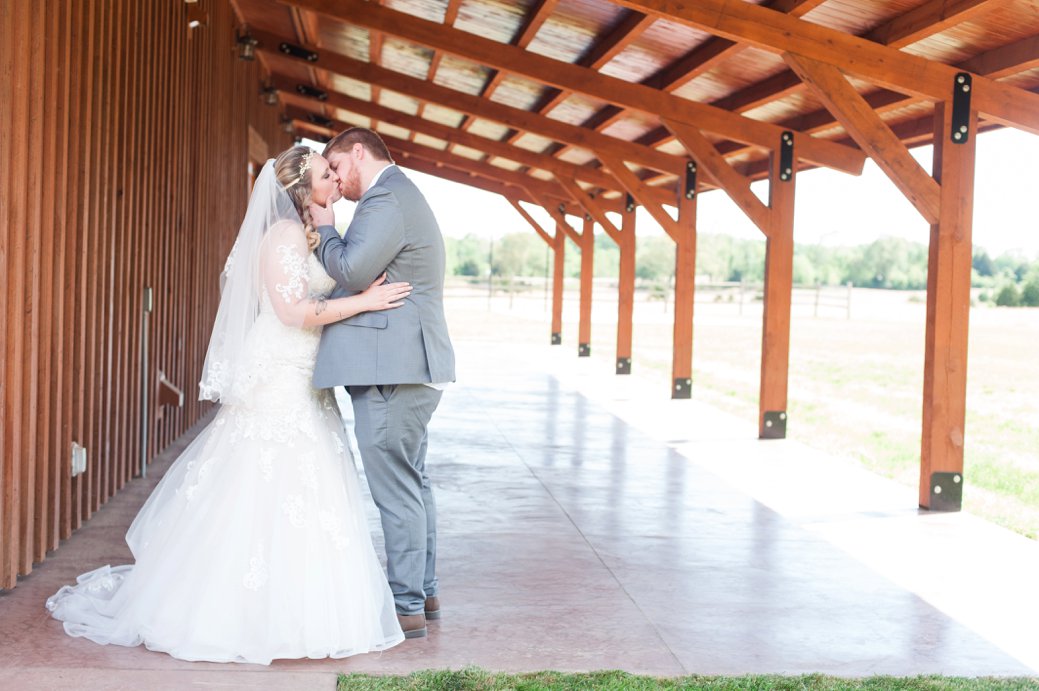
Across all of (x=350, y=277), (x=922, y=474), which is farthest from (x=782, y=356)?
(x=350, y=277)

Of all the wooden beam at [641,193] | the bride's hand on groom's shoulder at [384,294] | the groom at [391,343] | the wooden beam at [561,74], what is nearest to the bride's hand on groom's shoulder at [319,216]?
the groom at [391,343]

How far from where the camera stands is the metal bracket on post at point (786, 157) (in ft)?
27.6

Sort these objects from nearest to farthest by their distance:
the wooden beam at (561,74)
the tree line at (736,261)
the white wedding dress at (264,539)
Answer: the white wedding dress at (264,539)
the wooden beam at (561,74)
the tree line at (736,261)

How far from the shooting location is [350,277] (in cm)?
330

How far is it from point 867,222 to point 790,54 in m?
45.7

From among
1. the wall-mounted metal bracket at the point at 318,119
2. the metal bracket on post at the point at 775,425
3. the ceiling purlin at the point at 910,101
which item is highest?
the wall-mounted metal bracket at the point at 318,119

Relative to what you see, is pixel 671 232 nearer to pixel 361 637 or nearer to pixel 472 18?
pixel 472 18

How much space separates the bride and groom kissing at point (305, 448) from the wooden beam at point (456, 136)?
32.3 ft

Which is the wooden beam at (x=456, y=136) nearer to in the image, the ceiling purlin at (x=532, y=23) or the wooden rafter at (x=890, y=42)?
the ceiling purlin at (x=532, y=23)

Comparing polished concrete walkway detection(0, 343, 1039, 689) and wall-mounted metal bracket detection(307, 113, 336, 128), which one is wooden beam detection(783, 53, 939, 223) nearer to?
polished concrete walkway detection(0, 343, 1039, 689)

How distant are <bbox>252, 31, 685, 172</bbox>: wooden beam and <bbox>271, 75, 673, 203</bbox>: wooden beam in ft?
6.83

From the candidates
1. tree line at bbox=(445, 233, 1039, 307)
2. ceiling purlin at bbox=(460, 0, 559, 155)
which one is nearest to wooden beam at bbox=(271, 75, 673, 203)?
ceiling purlin at bbox=(460, 0, 559, 155)

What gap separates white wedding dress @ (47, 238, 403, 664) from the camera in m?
3.21

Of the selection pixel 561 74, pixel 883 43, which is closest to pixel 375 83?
pixel 561 74
